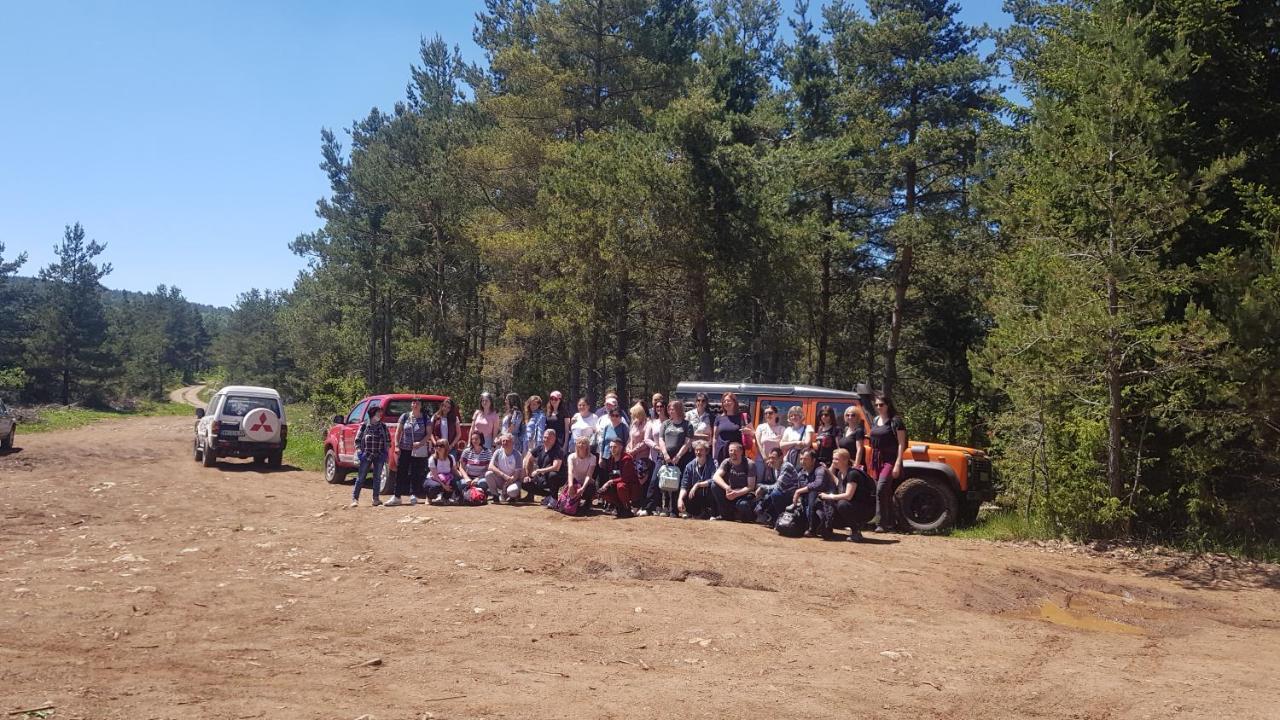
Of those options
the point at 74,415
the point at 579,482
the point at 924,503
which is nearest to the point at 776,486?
the point at 924,503

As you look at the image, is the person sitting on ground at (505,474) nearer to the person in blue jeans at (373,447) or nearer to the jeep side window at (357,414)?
the person in blue jeans at (373,447)

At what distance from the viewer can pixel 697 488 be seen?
12070mm

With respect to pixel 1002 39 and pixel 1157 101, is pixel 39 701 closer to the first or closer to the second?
pixel 1157 101

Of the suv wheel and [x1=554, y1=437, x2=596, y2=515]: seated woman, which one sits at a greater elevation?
[x1=554, y1=437, x2=596, y2=515]: seated woman

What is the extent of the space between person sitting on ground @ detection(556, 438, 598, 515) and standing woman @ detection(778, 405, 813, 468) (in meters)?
2.74

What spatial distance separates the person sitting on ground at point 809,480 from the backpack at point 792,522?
8 cm

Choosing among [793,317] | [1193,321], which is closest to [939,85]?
[793,317]

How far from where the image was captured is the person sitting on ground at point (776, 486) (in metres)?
11.4

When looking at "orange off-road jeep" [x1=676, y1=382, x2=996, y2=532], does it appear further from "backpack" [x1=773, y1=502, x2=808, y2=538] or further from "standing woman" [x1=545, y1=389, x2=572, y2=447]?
"standing woman" [x1=545, y1=389, x2=572, y2=447]

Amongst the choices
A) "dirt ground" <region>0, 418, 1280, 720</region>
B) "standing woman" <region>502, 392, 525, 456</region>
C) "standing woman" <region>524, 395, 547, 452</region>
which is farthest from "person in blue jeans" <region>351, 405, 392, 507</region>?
"standing woman" <region>524, 395, 547, 452</region>

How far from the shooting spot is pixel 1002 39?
26797mm

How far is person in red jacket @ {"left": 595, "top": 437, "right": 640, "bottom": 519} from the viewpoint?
40.5ft

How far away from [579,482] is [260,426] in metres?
10.6

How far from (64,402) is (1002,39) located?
55.8 metres
